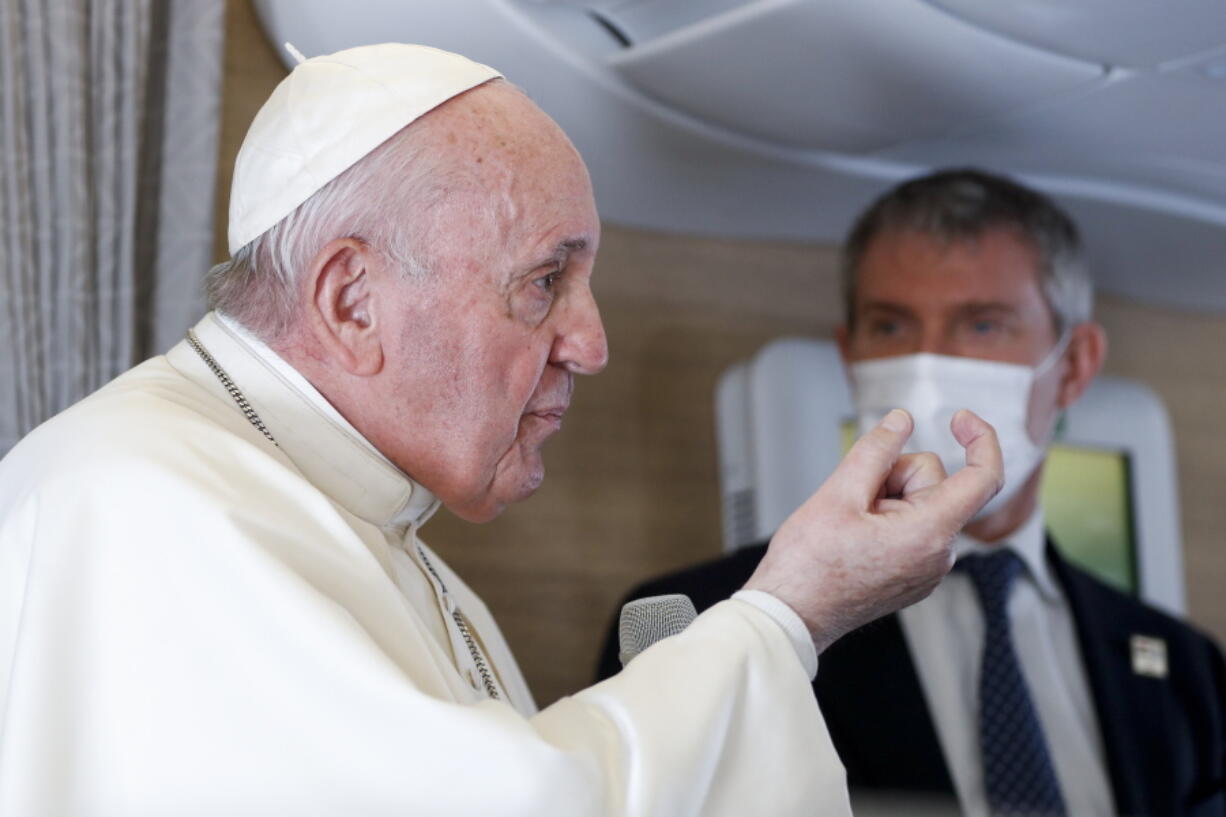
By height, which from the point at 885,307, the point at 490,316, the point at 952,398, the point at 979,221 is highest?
the point at 490,316

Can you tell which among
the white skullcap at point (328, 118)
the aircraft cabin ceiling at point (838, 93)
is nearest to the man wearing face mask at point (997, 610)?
the aircraft cabin ceiling at point (838, 93)

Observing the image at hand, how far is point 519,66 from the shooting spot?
2.14m

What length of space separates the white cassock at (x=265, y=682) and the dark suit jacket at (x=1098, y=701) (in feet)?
3.26

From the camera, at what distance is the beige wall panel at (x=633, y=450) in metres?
2.55

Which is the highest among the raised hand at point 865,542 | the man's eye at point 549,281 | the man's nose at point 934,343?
the man's eye at point 549,281

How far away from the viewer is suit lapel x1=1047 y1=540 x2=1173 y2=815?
2.37 m

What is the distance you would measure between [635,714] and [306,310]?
1.67 ft

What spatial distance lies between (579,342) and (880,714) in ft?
3.34

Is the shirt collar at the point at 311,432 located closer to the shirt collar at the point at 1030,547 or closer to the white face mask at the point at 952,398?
the white face mask at the point at 952,398

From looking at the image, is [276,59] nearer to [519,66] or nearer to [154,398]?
[519,66]

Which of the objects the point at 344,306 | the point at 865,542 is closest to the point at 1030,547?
the point at 865,542

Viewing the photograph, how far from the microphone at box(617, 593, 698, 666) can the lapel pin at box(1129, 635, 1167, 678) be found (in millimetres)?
1369

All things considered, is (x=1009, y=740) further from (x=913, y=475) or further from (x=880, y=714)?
(x=913, y=475)

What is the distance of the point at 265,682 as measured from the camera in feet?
3.60
